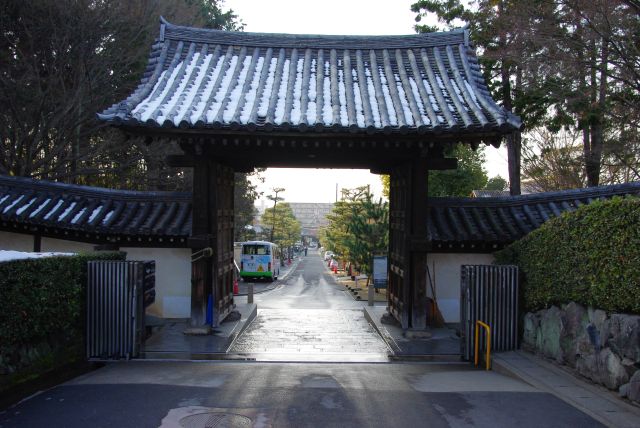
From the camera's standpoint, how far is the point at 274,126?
32.7 ft

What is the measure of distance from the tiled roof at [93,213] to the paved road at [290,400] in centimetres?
403

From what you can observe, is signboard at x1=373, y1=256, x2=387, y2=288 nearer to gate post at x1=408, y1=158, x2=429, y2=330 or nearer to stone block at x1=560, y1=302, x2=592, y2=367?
gate post at x1=408, y1=158, x2=429, y2=330

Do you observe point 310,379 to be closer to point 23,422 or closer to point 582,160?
point 23,422

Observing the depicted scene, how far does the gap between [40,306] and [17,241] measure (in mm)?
6054

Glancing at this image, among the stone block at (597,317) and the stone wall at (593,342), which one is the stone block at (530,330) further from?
the stone block at (597,317)

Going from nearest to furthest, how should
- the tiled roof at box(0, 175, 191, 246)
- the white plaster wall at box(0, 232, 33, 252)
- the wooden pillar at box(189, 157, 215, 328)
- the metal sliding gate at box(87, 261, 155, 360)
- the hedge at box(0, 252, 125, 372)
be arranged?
the hedge at box(0, 252, 125, 372), the metal sliding gate at box(87, 261, 155, 360), the wooden pillar at box(189, 157, 215, 328), the tiled roof at box(0, 175, 191, 246), the white plaster wall at box(0, 232, 33, 252)

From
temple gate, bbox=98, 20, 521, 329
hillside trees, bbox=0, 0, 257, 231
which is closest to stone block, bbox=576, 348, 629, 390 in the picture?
temple gate, bbox=98, 20, 521, 329

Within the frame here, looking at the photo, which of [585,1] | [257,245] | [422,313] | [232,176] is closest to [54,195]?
[232,176]

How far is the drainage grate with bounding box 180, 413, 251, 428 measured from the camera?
603 cm

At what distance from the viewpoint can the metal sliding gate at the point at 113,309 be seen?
934 cm

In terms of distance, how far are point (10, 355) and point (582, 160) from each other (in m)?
20.6

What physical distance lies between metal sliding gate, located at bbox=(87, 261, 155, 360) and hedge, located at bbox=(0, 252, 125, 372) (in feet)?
0.61

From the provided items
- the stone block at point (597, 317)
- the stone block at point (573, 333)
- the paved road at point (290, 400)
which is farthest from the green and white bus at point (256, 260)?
the stone block at point (597, 317)

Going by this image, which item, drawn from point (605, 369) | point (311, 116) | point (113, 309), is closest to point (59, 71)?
point (311, 116)
